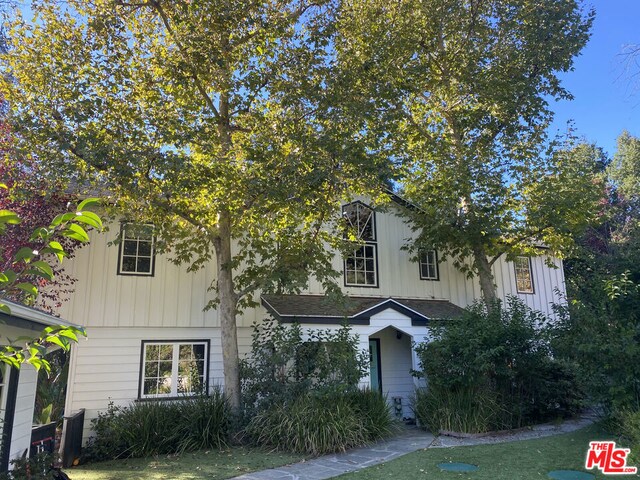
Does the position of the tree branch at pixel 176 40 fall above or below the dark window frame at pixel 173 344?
above

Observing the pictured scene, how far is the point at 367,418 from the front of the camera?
9820mm

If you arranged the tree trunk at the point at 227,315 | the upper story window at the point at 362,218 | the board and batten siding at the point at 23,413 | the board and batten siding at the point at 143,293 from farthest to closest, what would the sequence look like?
the upper story window at the point at 362,218
the board and batten siding at the point at 143,293
the tree trunk at the point at 227,315
the board and batten siding at the point at 23,413

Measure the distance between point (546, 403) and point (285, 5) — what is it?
465 inches

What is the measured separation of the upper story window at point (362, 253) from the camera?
14508 mm

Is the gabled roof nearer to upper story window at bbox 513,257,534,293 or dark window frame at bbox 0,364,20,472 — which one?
upper story window at bbox 513,257,534,293

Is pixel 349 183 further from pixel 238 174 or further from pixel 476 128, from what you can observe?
pixel 476 128

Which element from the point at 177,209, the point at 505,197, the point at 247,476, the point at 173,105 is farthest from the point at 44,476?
the point at 505,197

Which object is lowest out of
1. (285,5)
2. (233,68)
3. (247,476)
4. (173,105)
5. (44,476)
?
(247,476)

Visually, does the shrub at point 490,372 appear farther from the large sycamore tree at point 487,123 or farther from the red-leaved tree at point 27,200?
the red-leaved tree at point 27,200

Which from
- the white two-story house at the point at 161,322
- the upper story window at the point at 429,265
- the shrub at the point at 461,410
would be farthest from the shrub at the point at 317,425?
the upper story window at the point at 429,265

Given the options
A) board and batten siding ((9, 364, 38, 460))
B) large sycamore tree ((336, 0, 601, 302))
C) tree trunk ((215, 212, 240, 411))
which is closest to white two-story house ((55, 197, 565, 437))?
tree trunk ((215, 212, 240, 411))

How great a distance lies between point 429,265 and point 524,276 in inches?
154

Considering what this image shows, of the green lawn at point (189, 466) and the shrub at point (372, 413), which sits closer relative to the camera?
the green lawn at point (189, 466)

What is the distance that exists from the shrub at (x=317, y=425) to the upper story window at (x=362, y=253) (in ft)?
16.6
